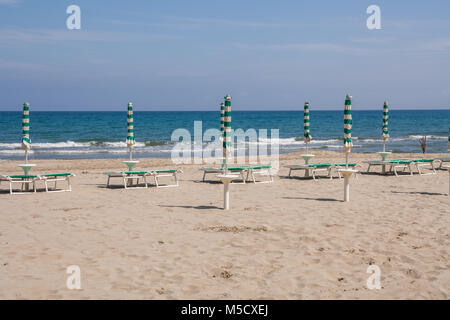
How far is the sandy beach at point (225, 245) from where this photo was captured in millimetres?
4895

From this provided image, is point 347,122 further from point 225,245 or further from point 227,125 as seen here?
point 225,245

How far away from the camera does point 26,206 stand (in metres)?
9.47

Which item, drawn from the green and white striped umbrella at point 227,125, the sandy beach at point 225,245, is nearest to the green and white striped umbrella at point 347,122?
the sandy beach at point 225,245

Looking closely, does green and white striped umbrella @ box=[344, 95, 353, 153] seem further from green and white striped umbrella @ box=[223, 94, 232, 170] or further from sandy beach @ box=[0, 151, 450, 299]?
green and white striped umbrella @ box=[223, 94, 232, 170]

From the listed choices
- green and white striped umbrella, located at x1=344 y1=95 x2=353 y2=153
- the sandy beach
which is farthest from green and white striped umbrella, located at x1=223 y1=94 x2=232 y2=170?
green and white striped umbrella, located at x1=344 y1=95 x2=353 y2=153

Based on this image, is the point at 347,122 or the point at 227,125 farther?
the point at 347,122

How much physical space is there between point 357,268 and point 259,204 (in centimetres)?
424

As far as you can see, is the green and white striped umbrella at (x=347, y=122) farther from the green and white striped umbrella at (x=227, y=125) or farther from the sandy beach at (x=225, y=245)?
the green and white striped umbrella at (x=227, y=125)

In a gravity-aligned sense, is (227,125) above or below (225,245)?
above

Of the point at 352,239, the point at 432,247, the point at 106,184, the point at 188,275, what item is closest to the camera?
the point at 188,275

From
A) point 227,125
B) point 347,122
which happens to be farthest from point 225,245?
point 347,122

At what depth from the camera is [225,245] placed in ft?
21.4
